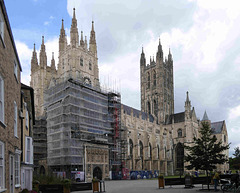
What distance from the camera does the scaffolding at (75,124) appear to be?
44.9 metres

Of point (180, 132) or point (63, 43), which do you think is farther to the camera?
point (180, 132)

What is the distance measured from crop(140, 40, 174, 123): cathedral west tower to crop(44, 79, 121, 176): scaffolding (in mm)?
35127

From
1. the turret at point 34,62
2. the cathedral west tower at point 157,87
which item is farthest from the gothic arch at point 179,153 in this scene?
the turret at point 34,62

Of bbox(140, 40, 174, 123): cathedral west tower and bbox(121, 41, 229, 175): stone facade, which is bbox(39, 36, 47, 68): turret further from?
bbox(140, 40, 174, 123): cathedral west tower

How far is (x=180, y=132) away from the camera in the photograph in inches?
3243

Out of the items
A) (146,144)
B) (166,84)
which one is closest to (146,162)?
(146,144)

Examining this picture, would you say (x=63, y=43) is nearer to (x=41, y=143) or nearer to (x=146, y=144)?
(x=41, y=143)

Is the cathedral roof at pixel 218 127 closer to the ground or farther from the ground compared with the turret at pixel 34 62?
closer to the ground

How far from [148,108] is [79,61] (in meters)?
36.8

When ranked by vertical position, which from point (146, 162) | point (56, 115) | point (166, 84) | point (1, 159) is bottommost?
point (146, 162)

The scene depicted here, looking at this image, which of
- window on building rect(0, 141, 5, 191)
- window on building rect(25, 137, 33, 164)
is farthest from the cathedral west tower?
window on building rect(0, 141, 5, 191)

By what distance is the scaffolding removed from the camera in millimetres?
44906

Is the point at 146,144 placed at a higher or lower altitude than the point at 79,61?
lower

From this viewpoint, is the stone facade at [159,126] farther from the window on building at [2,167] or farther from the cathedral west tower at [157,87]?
the window on building at [2,167]
